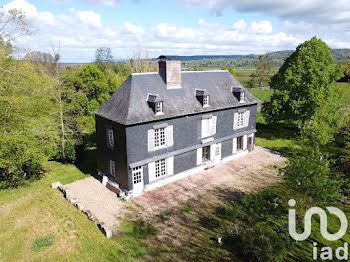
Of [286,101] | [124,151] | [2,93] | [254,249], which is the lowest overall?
[254,249]

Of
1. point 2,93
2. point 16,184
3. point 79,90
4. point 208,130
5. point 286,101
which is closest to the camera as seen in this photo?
point 2,93

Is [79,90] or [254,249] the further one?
[79,90]

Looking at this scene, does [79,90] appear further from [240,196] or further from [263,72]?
[263,72]

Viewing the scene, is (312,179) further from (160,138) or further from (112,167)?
(112,167)

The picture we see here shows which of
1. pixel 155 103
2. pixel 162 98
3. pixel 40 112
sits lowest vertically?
pixel 40 112

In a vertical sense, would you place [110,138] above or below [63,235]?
above

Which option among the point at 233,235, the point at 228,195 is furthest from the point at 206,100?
the point at 233,235

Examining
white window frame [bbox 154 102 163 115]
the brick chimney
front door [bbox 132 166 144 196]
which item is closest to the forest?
front door [bbox 132 166 144 196]

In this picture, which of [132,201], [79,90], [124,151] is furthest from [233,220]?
[79,90]
